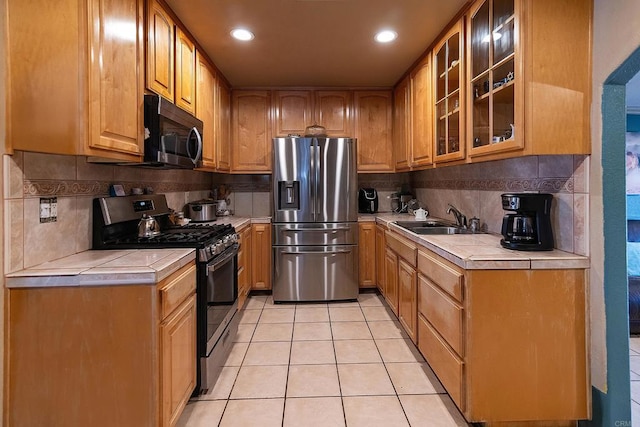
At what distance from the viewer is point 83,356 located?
1.42m

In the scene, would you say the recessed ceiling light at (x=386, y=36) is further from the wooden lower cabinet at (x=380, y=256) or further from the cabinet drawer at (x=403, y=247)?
the wooden lower cabinet at (x=380, y=256)

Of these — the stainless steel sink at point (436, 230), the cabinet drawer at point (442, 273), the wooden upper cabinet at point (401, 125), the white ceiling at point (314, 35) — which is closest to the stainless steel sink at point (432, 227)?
the stainless steel sink at point (436, 230)

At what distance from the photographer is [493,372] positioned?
1.67 metres

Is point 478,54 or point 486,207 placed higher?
point 478,54

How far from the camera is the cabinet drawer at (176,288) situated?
1.52 metres

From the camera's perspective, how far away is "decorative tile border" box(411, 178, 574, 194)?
6.09 feet

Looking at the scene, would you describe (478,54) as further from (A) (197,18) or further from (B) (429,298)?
(A) (197,18)

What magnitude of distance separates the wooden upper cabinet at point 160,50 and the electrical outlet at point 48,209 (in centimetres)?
80

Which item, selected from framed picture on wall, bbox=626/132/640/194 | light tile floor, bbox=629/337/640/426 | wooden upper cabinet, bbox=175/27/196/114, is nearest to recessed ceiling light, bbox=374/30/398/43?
wooden upper cabinet, bbox=175/27/196/114

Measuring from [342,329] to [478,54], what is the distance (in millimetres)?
2299

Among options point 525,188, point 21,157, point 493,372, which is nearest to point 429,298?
point 493,372

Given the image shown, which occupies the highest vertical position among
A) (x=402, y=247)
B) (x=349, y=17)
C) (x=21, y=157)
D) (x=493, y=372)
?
(x=349, y=17)

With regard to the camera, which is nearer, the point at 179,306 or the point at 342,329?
the point at 179,306

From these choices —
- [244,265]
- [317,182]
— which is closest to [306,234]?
[317,182]
